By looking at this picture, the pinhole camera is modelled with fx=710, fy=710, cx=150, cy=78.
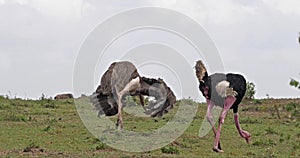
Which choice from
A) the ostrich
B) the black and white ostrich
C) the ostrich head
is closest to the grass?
the ostrich

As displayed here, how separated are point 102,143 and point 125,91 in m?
2.94

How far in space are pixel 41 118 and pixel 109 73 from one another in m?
3.29

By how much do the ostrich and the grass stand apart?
1.91 feet

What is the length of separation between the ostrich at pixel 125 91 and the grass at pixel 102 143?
58 centimetres

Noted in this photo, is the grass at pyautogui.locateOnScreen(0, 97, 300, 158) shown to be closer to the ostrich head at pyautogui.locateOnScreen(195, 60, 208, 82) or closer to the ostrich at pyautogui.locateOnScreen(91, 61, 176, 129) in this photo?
the ostrich at pyautogui.locateOnScreen(91, 61, 176, 129)

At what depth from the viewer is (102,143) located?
1384 centimetres

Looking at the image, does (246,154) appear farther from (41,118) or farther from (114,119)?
(41,118)

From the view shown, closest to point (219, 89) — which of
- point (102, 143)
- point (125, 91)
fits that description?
point (102, 143)

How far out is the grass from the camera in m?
13.0

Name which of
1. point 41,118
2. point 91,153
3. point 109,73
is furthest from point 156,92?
point 91,153

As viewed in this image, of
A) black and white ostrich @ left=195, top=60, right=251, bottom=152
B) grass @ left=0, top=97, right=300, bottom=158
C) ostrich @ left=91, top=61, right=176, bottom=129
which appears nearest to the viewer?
grass @ left=0, top=97, right=300, bottom=158

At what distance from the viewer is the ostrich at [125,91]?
53.9ft

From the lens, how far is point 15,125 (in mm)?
17125

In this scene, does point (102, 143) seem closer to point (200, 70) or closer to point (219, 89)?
point (200, 70)
